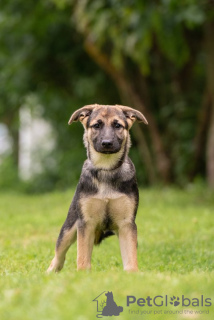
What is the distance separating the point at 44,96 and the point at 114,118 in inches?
749

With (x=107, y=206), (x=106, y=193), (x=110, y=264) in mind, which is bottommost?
(x=110, y=264)

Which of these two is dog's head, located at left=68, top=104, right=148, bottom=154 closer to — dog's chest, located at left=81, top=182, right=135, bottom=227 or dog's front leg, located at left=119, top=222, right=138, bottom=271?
dog's chest, located at left=81, top=182, right=135, bottom=227

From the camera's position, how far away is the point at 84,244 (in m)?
6.90

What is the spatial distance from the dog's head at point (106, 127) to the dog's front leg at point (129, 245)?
80 centimetres

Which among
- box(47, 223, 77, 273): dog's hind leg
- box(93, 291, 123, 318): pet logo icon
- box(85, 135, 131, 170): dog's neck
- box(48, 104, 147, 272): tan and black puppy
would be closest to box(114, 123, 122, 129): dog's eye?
box(48, 104, 147, 272): tan and black puppy

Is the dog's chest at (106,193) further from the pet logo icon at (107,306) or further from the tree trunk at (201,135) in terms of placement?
the tree trunk at (201,135)

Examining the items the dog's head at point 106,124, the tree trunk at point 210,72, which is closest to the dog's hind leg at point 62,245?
the dog's head at point 106,124

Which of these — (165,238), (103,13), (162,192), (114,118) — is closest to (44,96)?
(162,192)

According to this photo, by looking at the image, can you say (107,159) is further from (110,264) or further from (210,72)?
(210,72)

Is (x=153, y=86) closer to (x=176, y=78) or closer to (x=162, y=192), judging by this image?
(x=176, y=78)

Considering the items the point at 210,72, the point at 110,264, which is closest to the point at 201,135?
the point at 210,72

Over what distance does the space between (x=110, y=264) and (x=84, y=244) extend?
139 cm

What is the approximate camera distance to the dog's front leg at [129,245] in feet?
22.6

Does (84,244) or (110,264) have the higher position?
(84,244)
